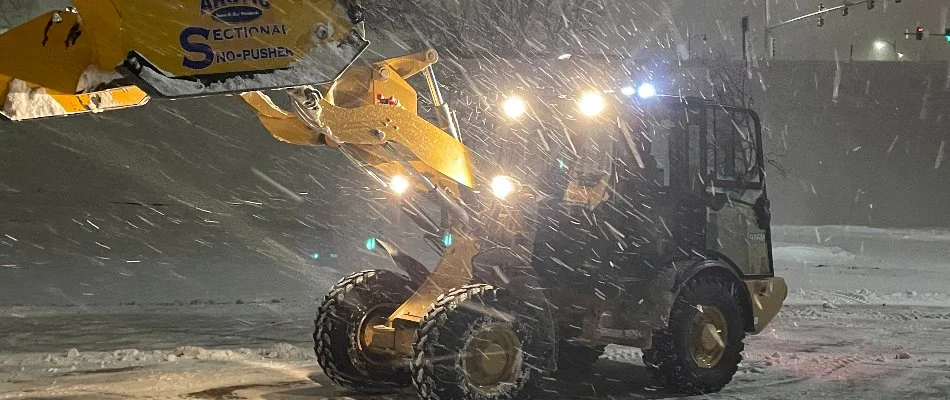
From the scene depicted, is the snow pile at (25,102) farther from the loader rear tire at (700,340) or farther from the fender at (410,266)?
the loader rear tire at (700,340)

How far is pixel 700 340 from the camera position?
7.23 m

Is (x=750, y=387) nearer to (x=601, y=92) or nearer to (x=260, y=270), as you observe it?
(x=601, y=92)

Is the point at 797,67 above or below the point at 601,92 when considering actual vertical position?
above

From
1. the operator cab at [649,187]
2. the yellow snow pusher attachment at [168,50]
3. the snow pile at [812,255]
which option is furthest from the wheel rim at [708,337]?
the snow pile at [812,255]

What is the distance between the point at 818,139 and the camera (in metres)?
38.8

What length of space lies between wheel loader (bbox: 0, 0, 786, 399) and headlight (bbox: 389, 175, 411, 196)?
0.02 metres

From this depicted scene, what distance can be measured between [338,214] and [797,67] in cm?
2502

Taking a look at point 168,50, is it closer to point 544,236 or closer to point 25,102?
point 25,102

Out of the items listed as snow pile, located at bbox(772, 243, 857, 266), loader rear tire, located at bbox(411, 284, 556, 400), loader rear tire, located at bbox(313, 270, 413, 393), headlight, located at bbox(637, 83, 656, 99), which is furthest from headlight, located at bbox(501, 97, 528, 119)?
snow pile, located at bbox(772, 243, 857, 266)

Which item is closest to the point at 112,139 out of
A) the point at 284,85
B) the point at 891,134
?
the point at 284,85

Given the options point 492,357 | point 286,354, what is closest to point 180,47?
point 492,357

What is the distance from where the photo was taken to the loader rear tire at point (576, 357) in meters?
8.02

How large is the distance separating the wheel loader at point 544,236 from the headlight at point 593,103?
10mm

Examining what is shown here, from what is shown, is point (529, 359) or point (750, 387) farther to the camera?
point (750, 387)
